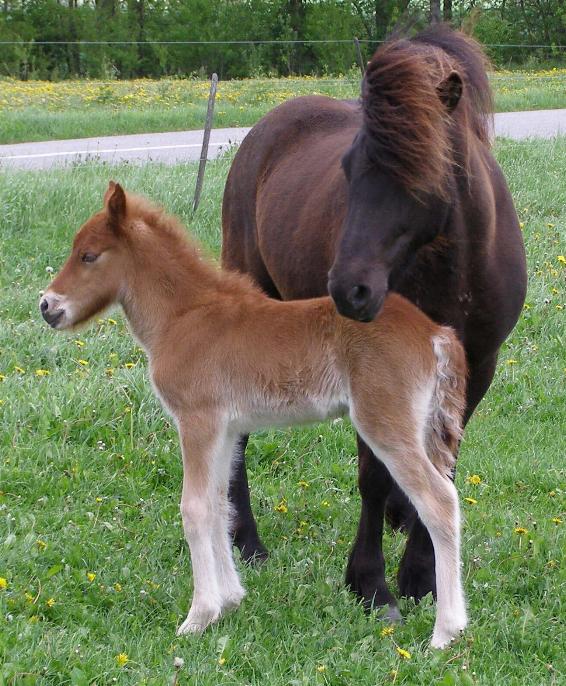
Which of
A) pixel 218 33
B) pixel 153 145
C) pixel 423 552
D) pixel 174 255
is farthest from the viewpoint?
pixel 218 33

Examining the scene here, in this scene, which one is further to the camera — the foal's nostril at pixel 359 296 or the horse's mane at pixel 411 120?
the horse's mane at pixel 411 120

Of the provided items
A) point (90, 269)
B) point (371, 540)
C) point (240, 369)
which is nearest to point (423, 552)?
point (371, 540)

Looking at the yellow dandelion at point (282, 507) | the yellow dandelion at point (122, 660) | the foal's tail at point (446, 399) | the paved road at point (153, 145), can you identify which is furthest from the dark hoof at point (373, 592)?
the paved road at point (153, 145)

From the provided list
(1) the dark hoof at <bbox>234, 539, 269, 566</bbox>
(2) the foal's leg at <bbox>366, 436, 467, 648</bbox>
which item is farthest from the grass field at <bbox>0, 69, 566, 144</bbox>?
(2) the foal's leg at <bbox>366, 436, 467, 648</bbox>

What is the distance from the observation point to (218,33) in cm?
3659

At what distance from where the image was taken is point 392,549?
4691mm

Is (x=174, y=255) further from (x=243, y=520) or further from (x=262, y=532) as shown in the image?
(x=262, y=532)

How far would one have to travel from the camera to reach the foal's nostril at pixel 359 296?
3201 millimetres

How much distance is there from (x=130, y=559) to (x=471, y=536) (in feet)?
4.94

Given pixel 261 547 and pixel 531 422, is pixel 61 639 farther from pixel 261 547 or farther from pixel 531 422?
pixel 531 422

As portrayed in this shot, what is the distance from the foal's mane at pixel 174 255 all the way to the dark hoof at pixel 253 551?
4.36ft

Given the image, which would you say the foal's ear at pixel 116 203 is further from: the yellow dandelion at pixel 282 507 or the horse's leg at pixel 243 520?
the yellow dandelion at pixel 282 507

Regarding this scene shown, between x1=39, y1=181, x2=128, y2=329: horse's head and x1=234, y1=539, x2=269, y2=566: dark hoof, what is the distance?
1438 mm

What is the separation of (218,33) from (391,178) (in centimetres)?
3499
